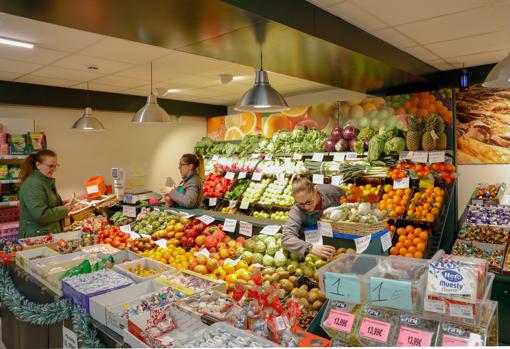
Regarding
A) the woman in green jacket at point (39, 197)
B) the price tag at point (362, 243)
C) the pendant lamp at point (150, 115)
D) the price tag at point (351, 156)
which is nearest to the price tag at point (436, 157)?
the price tag at point (351, 156)

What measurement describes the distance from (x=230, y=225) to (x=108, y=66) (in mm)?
3199

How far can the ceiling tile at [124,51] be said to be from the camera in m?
4.34

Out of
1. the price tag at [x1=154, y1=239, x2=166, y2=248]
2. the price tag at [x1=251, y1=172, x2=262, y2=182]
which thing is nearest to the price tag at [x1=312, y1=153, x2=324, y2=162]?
the price tag at [x1=251, y1=172, x2=262, y2=182]

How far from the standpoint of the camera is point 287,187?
568cm

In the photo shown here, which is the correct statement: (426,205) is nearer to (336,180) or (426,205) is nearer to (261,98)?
(336,180)

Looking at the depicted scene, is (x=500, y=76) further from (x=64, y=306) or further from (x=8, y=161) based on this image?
(x=8, y=161)

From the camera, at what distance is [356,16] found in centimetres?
367

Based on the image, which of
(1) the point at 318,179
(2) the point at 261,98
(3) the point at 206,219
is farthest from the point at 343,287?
(1) the point at 318,179

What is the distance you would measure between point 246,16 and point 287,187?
3.15m

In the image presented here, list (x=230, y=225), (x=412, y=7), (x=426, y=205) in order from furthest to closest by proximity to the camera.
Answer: (x=426, y=205), (x=230, y=225), (x=412, y=7)

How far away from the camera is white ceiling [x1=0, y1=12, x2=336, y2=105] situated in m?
4.07

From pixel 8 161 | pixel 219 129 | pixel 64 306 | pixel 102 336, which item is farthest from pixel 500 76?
pixel 8 161

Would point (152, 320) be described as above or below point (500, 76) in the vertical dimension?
below

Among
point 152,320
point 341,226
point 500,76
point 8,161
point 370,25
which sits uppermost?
point 370,25
